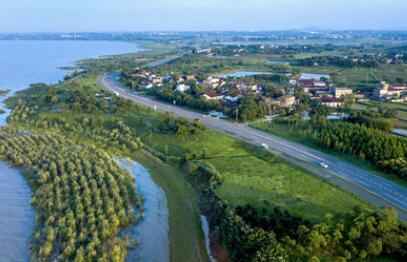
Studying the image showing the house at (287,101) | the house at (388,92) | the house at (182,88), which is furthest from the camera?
the house at (182,88)

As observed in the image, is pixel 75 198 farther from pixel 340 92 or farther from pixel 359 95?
pixel 359 95

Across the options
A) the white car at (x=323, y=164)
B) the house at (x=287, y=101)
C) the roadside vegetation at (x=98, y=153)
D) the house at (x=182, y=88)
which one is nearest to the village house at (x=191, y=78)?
the house at (x=182, y=88)

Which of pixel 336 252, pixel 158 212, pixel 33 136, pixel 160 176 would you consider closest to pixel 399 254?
pixel 336 252


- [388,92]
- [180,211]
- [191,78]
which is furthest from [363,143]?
[191,78]

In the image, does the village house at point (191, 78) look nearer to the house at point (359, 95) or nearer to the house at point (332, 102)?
the house at point (332, 102)

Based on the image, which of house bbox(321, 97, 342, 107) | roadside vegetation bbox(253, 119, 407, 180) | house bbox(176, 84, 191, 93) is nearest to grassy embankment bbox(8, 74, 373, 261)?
roadside vegetation bbox(253, 119, 407, 180)

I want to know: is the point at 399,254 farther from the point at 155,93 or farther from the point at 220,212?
the point at 155,93

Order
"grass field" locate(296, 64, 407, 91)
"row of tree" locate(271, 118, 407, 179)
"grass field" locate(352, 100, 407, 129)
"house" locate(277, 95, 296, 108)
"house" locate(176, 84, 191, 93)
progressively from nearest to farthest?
1. "row of tree" locate(271, 118, 407, 179)
2. "grass field" locate(352, 100, 407, 129)
3. "house" locate(277, 95, 296, 108)
4. "house" locate(176, 84, 191, 93)
5. "grass field" locate(296, 64, 407, 91)

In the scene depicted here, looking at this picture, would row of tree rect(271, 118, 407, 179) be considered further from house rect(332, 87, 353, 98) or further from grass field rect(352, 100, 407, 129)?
house rect(332, 87, 353, 98)
